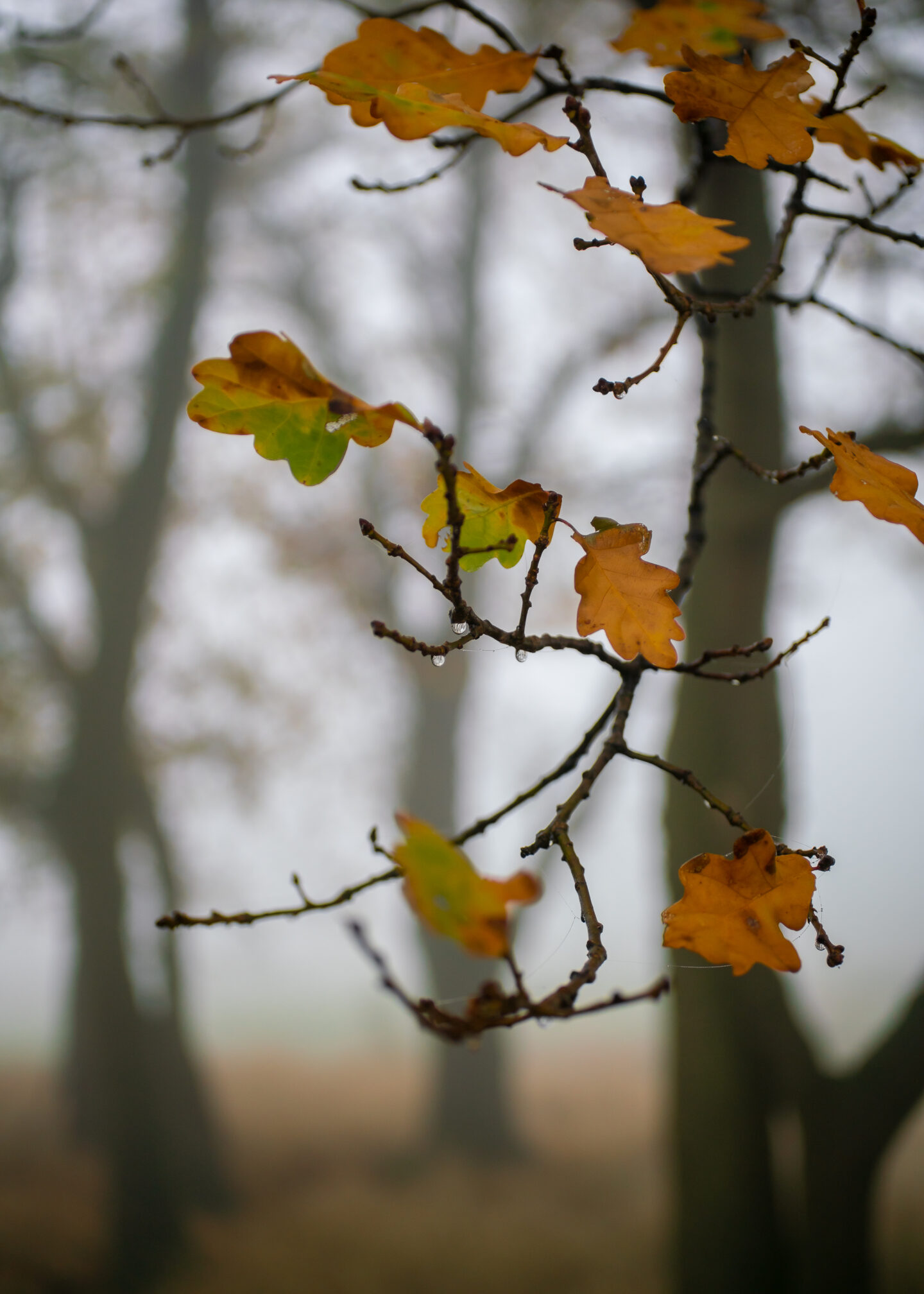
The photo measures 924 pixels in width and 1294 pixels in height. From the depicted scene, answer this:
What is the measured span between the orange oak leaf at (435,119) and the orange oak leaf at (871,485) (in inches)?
7.9

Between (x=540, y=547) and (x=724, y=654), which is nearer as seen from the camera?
(x=540, y=547)

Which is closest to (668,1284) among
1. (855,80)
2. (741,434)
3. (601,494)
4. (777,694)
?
(777,694)

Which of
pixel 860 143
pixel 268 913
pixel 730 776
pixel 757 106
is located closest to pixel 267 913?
pixel 268 913

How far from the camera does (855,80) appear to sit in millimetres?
1210

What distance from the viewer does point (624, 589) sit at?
45cm

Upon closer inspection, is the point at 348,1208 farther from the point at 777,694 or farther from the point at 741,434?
the point at 741,434

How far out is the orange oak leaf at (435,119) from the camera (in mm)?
388

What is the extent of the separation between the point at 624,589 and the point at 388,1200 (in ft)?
15.3

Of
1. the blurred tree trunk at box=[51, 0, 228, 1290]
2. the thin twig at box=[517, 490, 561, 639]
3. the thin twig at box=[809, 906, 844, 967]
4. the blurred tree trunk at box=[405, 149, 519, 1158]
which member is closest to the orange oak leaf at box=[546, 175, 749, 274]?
the thin twig at box=[517, 490, 561, 639]

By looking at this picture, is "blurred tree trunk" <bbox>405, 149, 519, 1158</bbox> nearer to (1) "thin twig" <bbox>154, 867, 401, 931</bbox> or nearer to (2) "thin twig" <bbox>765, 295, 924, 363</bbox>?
(2) "thin twig" <bbox>765, 295, 924, 363</bbox>

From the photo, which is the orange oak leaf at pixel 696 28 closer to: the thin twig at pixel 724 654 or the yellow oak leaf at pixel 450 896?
the thin twig at pixel 724 654

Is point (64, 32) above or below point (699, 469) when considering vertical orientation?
above

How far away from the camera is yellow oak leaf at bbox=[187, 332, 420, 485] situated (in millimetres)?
360

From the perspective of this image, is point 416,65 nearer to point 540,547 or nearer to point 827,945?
point 540,547
